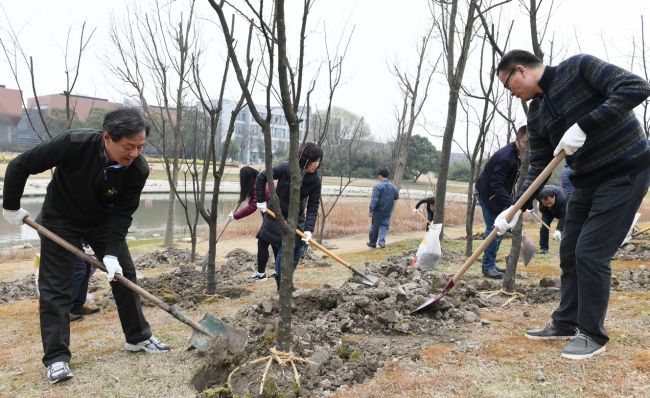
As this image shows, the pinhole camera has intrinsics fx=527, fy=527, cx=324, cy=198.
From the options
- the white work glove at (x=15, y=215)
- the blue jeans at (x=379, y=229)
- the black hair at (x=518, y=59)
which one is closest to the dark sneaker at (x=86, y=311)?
the white work glove at (x=15, y=215)

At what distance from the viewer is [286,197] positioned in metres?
5.43

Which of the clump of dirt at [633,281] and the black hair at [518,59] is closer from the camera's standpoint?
the black hair at [518,59]

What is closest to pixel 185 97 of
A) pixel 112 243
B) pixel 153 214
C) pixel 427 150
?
pixel 112 243

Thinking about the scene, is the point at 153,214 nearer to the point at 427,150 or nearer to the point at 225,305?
the point at 225,305

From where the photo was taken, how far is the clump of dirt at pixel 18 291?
235 inches

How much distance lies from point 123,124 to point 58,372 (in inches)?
58.8

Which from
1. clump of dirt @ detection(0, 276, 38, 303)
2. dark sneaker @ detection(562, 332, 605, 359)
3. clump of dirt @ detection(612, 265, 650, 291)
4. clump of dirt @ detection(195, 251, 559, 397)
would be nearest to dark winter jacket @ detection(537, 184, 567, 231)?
clump of dirt @ detection(612, 265, 650, 291)

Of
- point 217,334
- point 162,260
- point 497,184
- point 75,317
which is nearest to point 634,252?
point 497,184

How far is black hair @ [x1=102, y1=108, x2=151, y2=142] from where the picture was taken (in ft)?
9.79

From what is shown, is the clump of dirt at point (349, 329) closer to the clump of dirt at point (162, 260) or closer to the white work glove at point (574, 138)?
the white work glove at point (574, 138)

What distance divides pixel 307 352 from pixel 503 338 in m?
1.34

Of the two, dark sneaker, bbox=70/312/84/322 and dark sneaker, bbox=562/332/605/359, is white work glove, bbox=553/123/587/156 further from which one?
dark sneaker, bbox=70/312/84/322

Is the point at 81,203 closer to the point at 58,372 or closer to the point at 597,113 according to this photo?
the point at 58,372

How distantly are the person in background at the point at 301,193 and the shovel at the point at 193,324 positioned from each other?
167cm
